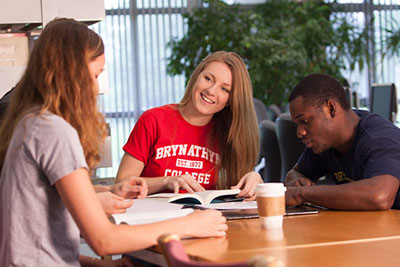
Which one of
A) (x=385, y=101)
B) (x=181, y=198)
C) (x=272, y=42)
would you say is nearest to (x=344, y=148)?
(x=181, y=198)

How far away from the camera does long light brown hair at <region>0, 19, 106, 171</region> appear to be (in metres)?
1.38

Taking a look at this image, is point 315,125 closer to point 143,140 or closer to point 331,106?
point 331,106

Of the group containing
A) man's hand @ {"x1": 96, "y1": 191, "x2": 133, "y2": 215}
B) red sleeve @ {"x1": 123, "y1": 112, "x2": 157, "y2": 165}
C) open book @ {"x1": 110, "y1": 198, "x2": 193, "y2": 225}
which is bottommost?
open book @ {"x1": 110, "y1": 198, "x2": 193, "y2": 225}

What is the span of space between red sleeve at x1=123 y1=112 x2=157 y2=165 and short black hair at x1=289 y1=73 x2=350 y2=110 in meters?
0.65

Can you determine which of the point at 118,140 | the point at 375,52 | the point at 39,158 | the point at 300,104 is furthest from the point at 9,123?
the point at 375,52

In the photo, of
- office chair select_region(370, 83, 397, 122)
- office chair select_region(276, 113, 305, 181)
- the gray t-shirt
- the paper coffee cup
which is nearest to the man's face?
the paper coffee cup

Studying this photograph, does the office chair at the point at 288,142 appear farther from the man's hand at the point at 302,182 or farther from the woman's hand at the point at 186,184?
the woman's hand at the point at 186,184

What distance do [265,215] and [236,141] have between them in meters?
0.98

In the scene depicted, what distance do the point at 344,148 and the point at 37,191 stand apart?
1239mm

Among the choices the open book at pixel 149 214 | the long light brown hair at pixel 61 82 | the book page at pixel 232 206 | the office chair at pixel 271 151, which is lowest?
the office chair at pixel 271 151

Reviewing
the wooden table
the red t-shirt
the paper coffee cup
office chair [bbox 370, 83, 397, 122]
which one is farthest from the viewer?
office chair [bbox 370, 83, 397, 122]

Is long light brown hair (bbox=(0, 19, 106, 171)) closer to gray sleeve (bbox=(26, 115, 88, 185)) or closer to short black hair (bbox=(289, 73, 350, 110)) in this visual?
gray sleeve (bbox=(26, 115, 88, 185))

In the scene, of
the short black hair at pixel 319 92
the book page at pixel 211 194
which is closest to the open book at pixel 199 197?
the book page at pixel 211 194

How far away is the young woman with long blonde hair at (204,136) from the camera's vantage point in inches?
99.2
